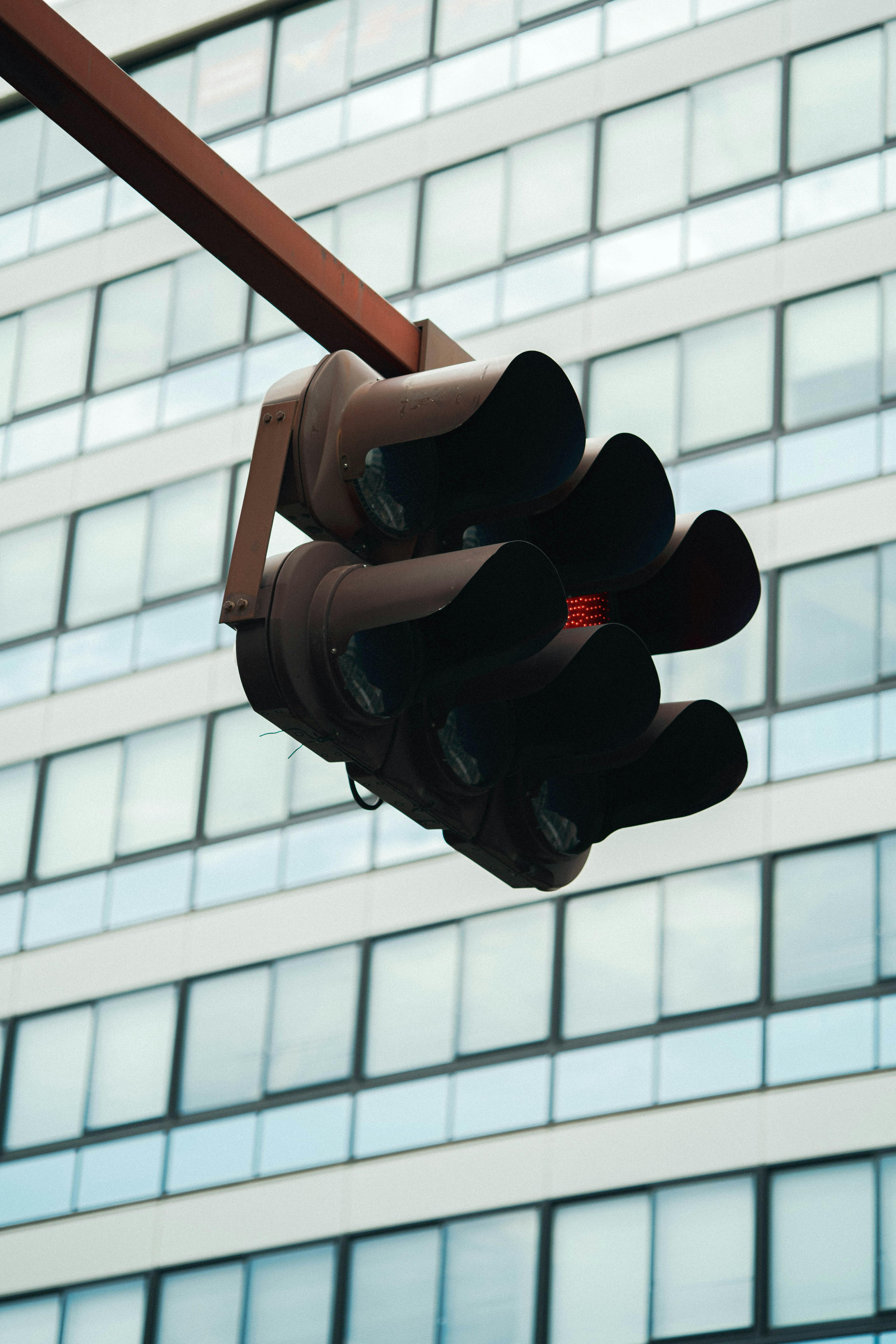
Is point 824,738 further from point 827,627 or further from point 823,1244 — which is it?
point 823,1244

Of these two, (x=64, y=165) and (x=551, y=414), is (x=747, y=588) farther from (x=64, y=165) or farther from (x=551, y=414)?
(x=64, y=165)

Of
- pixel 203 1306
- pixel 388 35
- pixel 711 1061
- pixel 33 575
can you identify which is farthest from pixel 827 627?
pixel 33 575

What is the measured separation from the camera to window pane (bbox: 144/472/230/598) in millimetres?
25078

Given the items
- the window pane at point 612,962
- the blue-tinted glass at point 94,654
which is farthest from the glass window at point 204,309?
the window pane at point 612,962

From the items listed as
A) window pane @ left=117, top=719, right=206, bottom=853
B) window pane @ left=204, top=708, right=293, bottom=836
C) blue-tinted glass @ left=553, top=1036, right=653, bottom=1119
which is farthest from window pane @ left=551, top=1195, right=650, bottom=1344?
window pane @ left=117, top=719, right=206, bottom=853

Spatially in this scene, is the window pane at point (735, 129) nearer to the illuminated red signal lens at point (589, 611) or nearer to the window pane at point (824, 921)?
the window pane at point (824, 921)

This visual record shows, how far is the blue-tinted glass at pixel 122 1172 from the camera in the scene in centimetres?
2256

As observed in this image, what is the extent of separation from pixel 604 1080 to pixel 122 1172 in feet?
17.7

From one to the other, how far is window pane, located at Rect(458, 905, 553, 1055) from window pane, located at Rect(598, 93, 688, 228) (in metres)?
7.10

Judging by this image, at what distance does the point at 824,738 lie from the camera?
2016cm

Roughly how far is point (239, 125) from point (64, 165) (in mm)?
2787

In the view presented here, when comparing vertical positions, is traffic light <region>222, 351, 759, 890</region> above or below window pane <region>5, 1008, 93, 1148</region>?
above

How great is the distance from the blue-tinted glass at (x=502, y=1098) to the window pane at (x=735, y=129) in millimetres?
8619

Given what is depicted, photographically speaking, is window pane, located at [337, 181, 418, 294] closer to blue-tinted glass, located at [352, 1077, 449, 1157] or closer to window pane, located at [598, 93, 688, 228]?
window pane, located at [598, 93, 688, 228]
